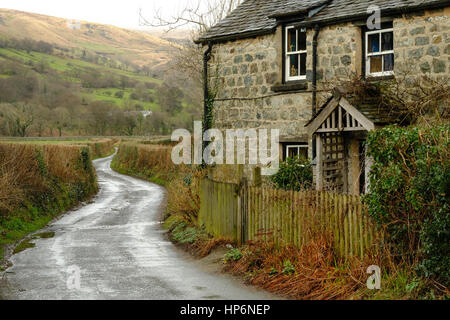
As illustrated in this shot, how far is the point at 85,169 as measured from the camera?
97.8ft

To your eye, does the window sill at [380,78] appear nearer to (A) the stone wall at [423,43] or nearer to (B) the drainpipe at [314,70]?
(A) the stone wall at [423,43]

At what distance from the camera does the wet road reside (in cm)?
857

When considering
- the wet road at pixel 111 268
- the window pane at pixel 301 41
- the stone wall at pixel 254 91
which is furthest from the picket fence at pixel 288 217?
the window pane at pixel 301 41

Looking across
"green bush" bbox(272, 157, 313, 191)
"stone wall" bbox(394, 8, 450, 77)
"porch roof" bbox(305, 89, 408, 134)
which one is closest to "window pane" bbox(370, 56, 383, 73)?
"stone wall" bbox(394, 8, 450, 77)

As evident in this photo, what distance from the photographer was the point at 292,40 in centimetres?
1553

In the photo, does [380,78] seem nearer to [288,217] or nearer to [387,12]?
[387,12]

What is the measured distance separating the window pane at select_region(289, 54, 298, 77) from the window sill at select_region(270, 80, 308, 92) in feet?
1.14

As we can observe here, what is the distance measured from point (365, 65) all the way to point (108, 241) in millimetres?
8593

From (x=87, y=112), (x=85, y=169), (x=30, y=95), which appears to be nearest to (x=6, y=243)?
(x=85, y=169)

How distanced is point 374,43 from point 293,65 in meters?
2.53

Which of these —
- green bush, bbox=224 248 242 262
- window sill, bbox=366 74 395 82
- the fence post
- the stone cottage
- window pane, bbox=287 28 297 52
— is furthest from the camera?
window pane, bbox=287 28 297 52

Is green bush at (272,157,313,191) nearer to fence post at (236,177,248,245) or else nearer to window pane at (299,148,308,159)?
window pane at (299,148,308,159)

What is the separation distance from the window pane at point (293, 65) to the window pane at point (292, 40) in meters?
0.21

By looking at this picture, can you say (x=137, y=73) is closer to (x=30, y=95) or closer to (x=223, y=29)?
(x=30, y=95)
